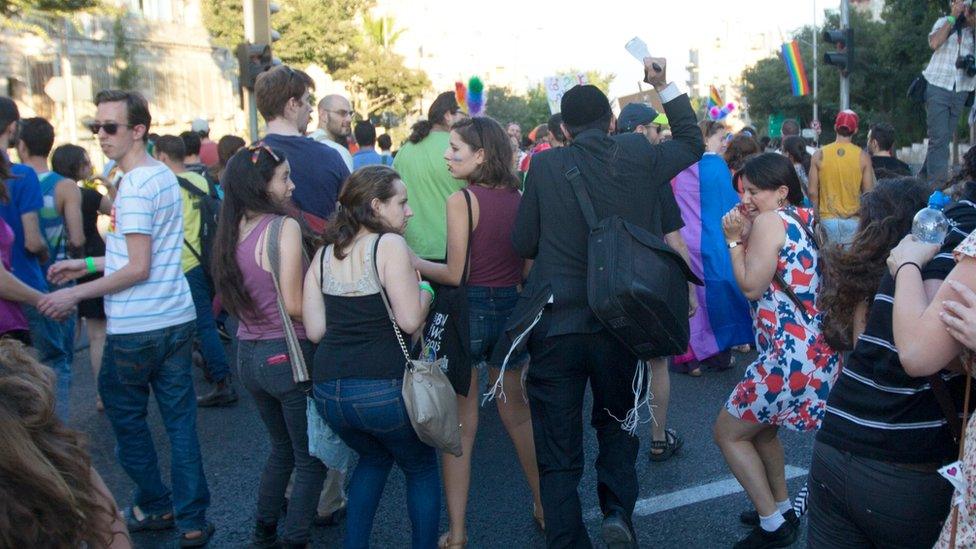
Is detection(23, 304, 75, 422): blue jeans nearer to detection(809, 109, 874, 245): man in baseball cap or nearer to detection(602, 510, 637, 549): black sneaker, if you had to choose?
detection(602, 510, 637, 549): black sneaker

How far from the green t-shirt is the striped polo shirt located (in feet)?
9.17

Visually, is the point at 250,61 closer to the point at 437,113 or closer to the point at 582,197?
the point at 437,113

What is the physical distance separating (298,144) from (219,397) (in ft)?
9.48

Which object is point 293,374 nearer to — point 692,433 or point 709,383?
point 692,433

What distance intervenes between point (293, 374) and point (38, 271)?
185 cm

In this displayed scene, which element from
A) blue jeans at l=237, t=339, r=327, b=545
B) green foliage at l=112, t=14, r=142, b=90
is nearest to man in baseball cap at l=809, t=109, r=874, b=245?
blue jeans at l=237, t=339, r=327, b=545

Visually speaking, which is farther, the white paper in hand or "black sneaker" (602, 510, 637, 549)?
the white paper in hand

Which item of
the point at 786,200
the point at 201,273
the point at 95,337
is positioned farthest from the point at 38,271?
the point at 786,200

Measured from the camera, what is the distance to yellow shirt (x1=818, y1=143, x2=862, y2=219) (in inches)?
320

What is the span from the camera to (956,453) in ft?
7.72

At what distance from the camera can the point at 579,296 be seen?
11.8ft

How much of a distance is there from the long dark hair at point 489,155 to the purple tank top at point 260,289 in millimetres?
962

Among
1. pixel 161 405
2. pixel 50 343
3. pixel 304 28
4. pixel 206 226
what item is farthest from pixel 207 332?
pixel 304 28

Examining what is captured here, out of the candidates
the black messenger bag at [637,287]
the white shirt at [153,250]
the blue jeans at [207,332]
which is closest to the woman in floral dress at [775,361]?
the black messenger bag at [637,287]
